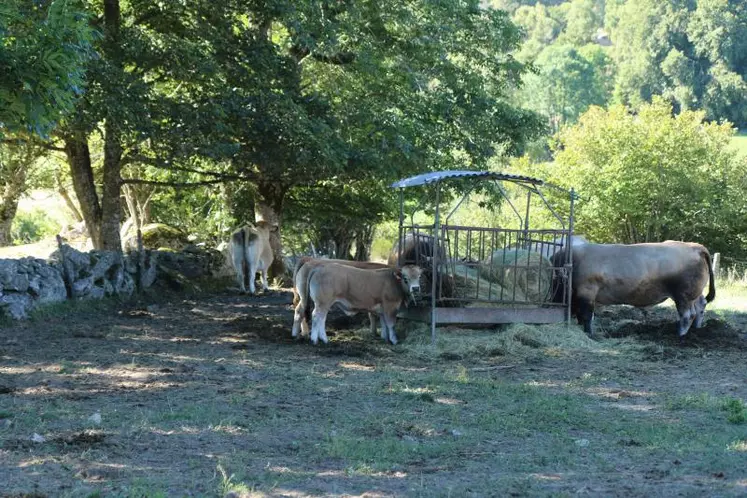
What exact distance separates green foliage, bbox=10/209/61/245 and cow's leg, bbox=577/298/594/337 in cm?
2651

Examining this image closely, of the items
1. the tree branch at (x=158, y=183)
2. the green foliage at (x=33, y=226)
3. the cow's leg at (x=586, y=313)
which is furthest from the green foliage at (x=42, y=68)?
the green foliage at (x=33, y=226)

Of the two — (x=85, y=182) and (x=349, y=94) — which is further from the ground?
(x=349, y=94)

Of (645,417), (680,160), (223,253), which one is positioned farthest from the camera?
(680,160)

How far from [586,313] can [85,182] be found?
10551mm

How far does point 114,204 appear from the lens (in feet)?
64.3

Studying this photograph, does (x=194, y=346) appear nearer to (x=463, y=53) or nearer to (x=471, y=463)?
(x=471, y=463)

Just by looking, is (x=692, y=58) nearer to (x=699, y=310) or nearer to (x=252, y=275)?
(x=252, y=275)

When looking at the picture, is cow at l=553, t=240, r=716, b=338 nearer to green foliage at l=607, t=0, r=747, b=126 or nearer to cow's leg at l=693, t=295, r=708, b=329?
cow's leg at l=693, t=295, r=708, b=329

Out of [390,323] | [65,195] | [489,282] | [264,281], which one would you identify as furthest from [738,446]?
[65,195]

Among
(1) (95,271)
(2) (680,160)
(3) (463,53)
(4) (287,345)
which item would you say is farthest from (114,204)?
(2) (680,160)

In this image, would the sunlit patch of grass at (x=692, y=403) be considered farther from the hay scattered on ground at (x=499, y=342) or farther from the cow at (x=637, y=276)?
the cow at (x=637, y=276)

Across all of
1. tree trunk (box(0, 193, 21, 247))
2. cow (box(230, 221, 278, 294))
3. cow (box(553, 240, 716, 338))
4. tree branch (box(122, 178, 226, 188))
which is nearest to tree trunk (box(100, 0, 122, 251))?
tree branch (box(122, 178, 226, 188))

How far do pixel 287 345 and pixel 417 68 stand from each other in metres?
11.0

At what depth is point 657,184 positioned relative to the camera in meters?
35.3
